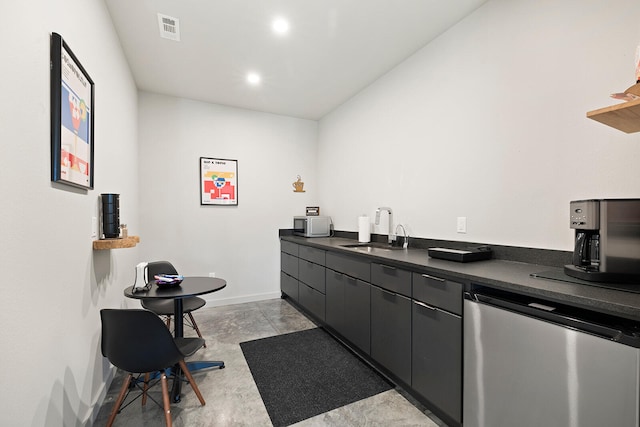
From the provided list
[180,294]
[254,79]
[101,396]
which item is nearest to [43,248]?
[180,294]

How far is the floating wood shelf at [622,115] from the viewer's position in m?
1.09

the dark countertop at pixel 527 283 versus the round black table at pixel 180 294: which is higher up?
the dark countertop at pixel 527 283

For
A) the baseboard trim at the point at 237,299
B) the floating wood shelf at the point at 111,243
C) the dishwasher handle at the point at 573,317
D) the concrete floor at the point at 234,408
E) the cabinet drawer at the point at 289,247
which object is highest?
the floating wood shelf at the point at 111,243

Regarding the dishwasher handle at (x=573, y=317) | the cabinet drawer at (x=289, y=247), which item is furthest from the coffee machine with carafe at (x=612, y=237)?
the cabinet drawer at (x=289, y=247)

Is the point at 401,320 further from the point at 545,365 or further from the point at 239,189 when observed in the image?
the point at 239,189

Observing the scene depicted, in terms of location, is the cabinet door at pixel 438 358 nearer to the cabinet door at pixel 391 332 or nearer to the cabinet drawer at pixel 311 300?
the cabinet door at pixel 391 332

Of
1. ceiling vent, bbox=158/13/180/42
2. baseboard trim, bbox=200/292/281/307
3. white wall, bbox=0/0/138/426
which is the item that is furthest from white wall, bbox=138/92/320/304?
white wall, bbox=0/0/138/426

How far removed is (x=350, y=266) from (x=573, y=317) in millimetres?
1623

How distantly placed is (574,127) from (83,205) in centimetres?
284

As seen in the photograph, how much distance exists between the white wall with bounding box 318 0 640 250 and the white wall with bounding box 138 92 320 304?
6.09ft

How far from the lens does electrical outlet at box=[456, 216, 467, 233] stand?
7.38ft

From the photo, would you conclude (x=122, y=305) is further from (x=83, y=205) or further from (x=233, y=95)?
(x=233, y=95)

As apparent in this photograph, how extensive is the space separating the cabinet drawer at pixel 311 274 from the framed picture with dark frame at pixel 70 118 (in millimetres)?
2171

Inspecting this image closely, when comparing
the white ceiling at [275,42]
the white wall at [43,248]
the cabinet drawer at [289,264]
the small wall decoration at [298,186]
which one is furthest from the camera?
the small wall decoration at [298,186]
